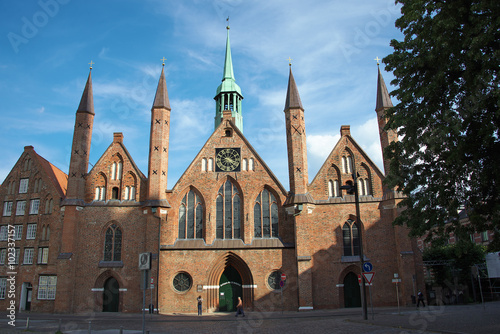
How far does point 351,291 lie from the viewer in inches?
1182

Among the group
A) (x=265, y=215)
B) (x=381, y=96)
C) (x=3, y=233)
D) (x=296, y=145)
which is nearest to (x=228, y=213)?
(x=265, y=215)

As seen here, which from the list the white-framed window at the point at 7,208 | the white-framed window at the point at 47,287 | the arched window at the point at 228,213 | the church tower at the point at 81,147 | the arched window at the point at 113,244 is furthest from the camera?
the white-framed window at the point at 7,208

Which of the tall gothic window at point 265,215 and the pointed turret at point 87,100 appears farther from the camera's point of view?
the pointed turret at point 87,100

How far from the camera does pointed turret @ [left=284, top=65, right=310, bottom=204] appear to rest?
30.8m

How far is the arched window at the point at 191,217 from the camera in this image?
104 feet

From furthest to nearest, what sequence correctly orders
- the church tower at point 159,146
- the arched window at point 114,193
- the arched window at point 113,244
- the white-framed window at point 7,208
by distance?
1. the white-framed window at point 7,208
2. the arched window at point 114,193
3. the church tower at point 159,146
4. the arched window at point 113,244

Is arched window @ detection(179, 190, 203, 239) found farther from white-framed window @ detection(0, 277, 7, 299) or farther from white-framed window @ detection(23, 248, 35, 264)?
white-framed window @ detection(0, 277, 7, 299)

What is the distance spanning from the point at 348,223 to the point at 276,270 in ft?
22.1

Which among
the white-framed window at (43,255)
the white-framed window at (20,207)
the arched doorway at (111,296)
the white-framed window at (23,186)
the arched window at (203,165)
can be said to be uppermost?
the arched window at (203,165)

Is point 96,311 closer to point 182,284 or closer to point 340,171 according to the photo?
point 182,284

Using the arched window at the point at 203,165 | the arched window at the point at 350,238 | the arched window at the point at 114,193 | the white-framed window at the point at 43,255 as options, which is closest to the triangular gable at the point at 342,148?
the arched window at the point at 350,238

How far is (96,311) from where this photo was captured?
2933 centimetres

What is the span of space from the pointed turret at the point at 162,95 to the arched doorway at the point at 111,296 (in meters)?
14.6

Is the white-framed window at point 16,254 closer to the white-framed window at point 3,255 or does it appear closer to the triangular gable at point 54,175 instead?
the white-framed window at point 3,255
